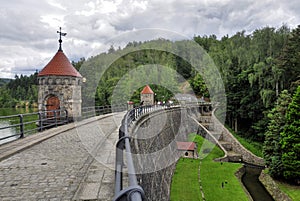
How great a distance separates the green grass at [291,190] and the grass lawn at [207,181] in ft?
9.13

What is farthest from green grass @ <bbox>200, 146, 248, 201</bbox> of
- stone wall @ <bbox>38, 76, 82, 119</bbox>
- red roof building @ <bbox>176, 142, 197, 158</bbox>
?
stone wall @ <bbox>38, 76, 82, 119</bbox>

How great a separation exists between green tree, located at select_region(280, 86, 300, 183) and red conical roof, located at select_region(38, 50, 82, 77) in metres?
15.8

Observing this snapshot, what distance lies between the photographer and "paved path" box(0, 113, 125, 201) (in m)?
3.78

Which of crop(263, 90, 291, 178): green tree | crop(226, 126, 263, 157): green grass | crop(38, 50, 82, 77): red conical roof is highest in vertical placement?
crop(38, 50, 82, 77): red conical roof

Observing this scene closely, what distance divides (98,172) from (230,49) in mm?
45460

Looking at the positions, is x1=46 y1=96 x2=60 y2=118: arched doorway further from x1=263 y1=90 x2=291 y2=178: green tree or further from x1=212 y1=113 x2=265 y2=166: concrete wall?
x1=212 y1=113 x2=265 y2=166: concrete wall

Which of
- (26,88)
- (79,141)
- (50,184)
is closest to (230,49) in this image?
(79,141)

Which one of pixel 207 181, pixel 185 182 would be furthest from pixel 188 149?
pixel 185 182

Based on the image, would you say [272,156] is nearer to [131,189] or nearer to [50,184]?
[50,184]

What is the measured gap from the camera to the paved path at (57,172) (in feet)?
12.4

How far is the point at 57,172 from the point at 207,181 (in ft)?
54.3

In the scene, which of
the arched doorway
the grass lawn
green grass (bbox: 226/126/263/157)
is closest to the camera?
the arched doorway

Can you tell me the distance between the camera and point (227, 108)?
38531 millimetres

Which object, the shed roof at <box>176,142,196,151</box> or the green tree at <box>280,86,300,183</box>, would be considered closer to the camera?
the green tree at <box>280,86,300,183</box>
